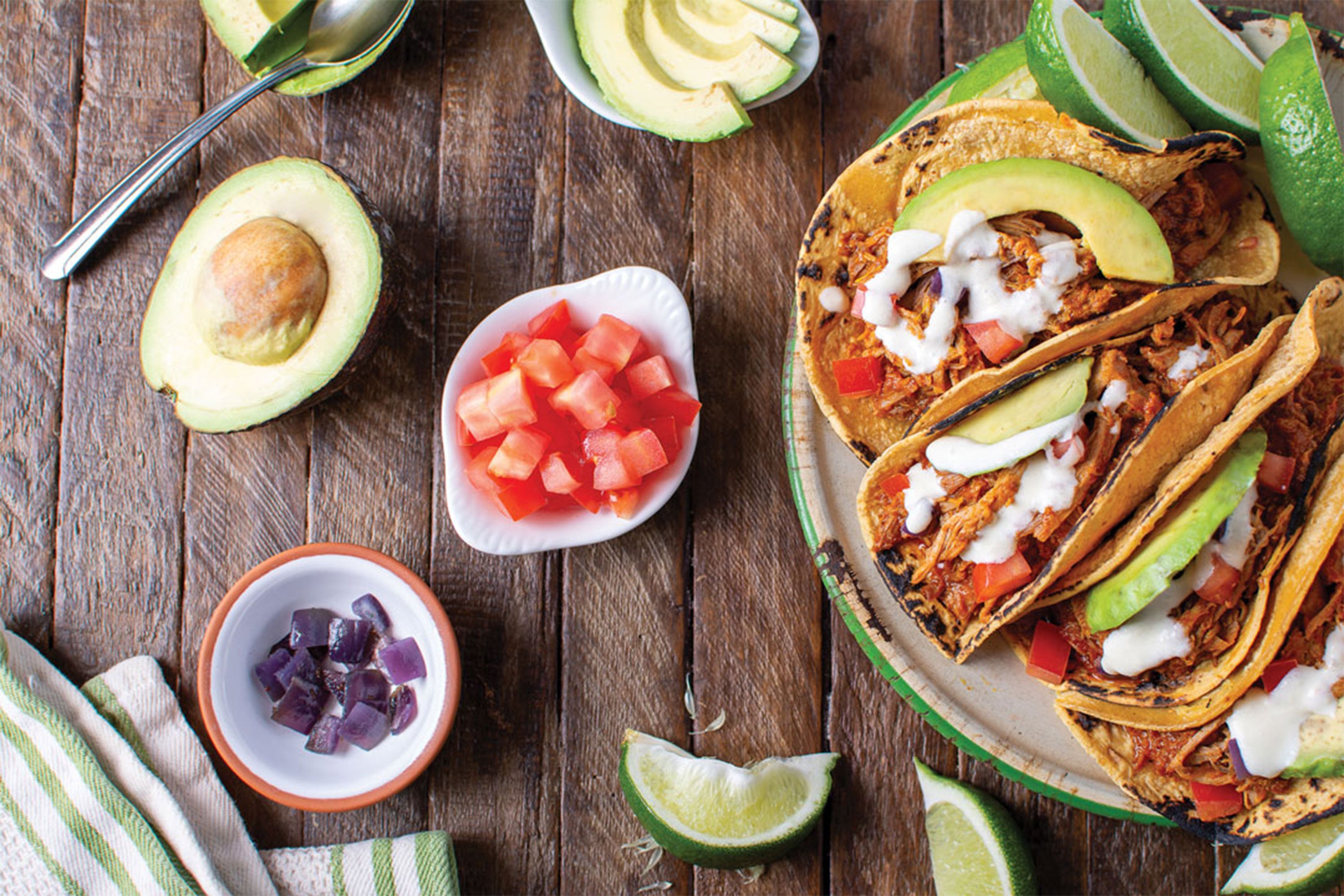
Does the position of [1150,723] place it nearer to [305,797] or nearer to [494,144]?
[305,797]

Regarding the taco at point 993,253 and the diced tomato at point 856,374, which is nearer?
the taco at point 993,253

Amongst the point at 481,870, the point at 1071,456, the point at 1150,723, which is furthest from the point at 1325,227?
the point at 481,870

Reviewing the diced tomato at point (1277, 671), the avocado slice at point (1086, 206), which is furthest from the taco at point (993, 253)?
the diced tomato at point (1277, 671)

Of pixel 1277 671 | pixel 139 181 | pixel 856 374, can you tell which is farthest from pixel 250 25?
pixel 1277 671

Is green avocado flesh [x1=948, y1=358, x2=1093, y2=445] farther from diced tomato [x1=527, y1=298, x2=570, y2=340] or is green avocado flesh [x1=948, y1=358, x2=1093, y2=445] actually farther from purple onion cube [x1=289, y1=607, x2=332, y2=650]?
purple onion cube [x1=289, y1=607, x2=332, y2=650]

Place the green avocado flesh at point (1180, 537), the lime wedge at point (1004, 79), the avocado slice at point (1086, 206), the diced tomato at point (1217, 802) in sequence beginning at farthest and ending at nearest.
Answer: the lime wedge at point (1004, 79), the diced tomato at point (1217, 802), the avocado slice at point (1086, 206), the green avocado flesh at point (1180, 537)

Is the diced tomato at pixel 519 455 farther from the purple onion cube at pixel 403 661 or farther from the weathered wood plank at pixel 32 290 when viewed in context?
the weathered wood plank at pixel 32 290
